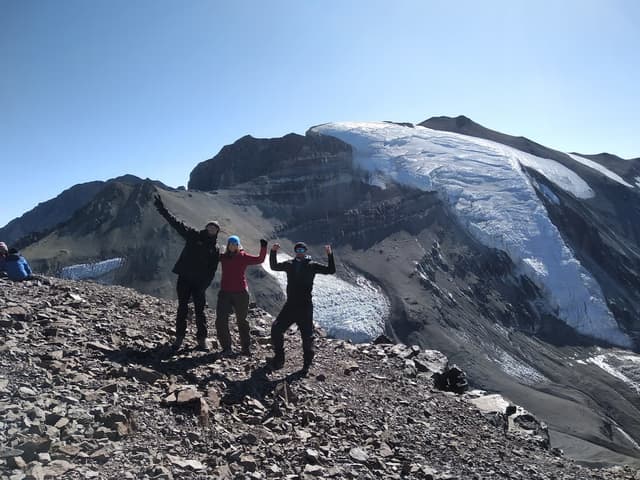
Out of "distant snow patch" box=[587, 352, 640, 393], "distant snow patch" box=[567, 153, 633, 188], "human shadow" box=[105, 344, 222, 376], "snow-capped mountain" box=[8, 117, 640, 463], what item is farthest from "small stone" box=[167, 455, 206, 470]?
"distant snow patch" box=[567, 153, 633, 188]

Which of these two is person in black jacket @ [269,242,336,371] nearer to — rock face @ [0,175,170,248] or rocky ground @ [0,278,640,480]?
rocky ground @ [0,278,640,480]

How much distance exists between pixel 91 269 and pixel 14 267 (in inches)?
2068

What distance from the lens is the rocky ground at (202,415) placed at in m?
5.79

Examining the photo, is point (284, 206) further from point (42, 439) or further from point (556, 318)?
point (42, 439)

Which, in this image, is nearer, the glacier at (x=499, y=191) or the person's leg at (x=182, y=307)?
the person's leg at (x=182, y=307)

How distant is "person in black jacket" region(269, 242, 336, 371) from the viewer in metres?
10.1

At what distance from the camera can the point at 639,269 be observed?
90250 millimetres

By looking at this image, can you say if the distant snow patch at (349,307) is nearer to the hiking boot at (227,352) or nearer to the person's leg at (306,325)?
the person's leg at (306,325)

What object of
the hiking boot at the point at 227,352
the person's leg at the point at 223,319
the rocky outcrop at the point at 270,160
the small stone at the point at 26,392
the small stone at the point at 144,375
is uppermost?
the rocky outcrop at the point at 270,160

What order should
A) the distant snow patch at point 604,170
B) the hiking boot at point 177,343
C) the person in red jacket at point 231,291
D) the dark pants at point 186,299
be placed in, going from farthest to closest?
the distant snow patch at point 604,170 → the person in red jacket at point 231,291 → the dark pants at point 186,299 → the hiking boot at point 177,343

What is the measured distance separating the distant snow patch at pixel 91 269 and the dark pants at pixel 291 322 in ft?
182

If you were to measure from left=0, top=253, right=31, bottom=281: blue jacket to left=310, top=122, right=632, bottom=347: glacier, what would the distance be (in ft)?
247

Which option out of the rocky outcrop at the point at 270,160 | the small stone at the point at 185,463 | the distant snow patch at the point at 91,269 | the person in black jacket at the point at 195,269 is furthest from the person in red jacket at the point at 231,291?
the rocky outcrop at the point at 270,160

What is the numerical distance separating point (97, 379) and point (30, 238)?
75.2 m
